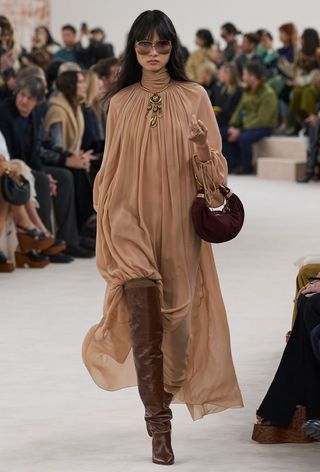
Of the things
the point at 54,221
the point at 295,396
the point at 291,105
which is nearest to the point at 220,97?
the point at 291,105

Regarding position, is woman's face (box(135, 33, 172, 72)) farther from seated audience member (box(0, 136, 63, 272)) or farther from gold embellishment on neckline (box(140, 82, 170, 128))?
seated audience member (box(0, 136, 63, 272))

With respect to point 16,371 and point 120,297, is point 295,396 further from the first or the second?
point 16,371

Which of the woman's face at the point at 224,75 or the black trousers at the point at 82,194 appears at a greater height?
the black trousers at the point at 82,194

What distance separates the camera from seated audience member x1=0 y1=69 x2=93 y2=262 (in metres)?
8.21

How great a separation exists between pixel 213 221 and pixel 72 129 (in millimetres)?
5015

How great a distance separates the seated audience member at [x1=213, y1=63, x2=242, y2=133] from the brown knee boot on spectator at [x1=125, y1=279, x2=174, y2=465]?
11400 mm

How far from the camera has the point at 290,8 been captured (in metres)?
19.7

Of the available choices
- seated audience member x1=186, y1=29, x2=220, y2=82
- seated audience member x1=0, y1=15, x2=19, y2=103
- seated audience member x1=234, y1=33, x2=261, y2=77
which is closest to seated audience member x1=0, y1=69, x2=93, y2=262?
seated audience member x1=0, y1=15, x2=19, y2=103

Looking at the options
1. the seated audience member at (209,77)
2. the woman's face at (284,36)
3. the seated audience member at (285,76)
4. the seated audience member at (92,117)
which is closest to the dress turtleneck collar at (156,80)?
the seated audience member at (92,117)

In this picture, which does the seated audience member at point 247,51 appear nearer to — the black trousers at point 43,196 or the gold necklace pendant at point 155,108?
the black trousers at point 43,196

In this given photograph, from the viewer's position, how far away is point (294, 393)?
4273 millimetres

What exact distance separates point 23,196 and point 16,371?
2681mm

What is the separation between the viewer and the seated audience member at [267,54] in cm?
1601

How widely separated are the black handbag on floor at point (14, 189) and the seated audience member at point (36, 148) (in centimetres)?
44
